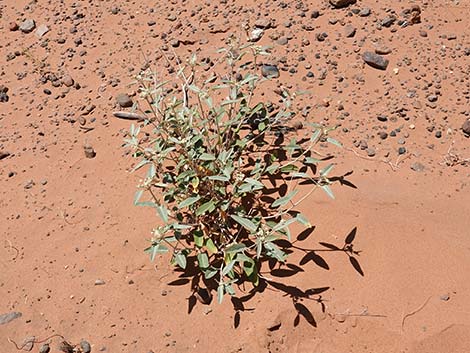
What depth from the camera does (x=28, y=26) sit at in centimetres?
471

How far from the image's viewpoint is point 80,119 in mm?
3816

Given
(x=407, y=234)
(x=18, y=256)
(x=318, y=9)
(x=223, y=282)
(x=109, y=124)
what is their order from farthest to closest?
(x=318, y=9)
(x=109, y=124)
(x=18, y=256)
(x=407, y=234)
(x=223, y=282)

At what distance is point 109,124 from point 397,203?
1957 millimetres

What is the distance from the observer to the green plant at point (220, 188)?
257 centimetres

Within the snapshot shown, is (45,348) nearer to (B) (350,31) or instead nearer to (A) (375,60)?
(A) (375,60)

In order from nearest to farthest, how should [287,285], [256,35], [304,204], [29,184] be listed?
[287,285] → [304,204] → [29,184] → [256,35]

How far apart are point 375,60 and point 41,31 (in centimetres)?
279

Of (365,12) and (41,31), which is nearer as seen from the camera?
(365,12)

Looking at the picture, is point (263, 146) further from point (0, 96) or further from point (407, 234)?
point (0, 96)

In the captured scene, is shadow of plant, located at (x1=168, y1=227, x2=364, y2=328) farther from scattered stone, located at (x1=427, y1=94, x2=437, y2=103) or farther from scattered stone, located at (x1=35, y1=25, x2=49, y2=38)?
scattered stone, located at (x1=35, y1=25, x2=49, y2=38)

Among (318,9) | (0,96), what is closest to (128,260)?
(0,96)

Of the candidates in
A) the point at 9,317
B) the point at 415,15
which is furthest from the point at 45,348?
the point at 415,15

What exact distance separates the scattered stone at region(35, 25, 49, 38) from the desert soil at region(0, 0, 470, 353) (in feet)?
0.07

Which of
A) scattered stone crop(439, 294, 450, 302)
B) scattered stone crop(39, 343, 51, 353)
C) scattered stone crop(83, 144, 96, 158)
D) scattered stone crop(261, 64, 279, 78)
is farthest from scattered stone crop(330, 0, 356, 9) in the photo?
scattered stone crop(39, 343, 51, 353)
